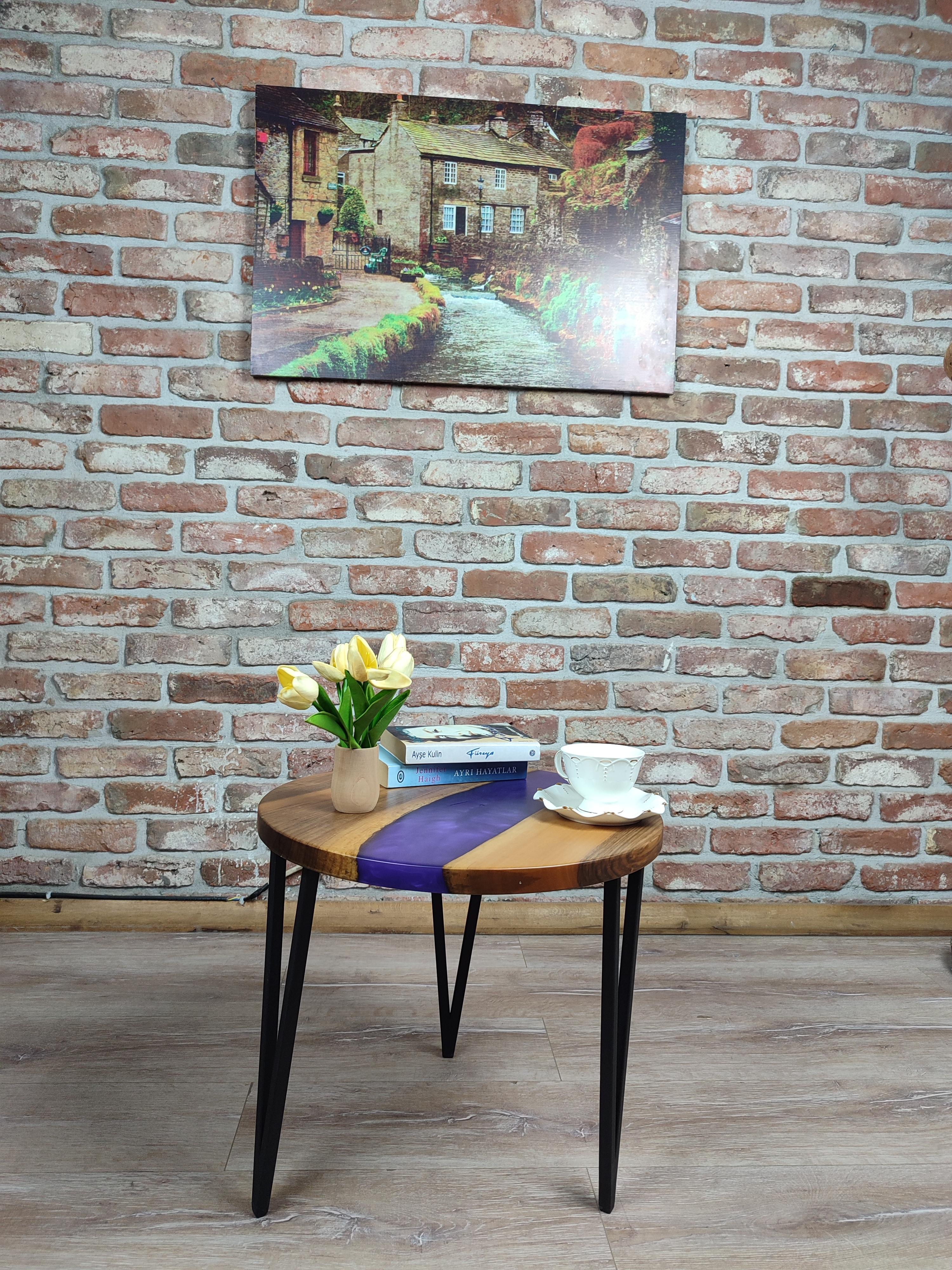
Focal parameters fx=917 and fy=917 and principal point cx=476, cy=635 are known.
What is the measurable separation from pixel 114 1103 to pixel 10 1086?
0.56 feet

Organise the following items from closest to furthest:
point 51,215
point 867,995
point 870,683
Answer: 1. point 867,995
2. point 51,215
3. point 870,683

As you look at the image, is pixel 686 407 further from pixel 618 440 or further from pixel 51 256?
pixel 51 256


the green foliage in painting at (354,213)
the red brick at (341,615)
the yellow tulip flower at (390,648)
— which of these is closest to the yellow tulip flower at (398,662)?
the yellow tulip flower at (390,648)

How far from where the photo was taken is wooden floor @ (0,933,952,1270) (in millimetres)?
1086

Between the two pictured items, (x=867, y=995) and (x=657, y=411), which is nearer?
(x=867, y=995)

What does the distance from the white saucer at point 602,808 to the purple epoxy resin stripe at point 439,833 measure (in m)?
0.03

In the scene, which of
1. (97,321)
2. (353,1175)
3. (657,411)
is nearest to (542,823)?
(353,1175)

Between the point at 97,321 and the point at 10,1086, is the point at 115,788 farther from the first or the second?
the point at 97,321

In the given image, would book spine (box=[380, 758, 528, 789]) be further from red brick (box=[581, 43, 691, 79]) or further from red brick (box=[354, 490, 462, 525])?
red brick (box=[581, 43, 691, 79])

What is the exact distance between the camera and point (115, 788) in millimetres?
1960

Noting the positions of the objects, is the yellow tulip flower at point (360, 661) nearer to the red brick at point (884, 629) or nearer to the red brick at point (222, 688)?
the red brick at point (222, 688)

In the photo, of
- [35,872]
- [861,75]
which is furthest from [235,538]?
[861,75]

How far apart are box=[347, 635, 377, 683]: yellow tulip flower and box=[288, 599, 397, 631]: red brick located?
2.66ft


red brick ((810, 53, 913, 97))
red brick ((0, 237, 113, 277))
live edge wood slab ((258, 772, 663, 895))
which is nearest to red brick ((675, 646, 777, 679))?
live edge wood slab ((258, 772, 663, 895))
